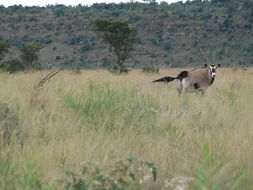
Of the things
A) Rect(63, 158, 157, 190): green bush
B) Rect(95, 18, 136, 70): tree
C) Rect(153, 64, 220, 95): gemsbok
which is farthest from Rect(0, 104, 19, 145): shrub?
Rect(95, 18, 136, 70): tree

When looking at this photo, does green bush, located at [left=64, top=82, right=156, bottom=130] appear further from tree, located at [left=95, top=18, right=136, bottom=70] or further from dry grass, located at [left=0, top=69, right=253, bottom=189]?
tree, located at [left=95, top=18, right=136, bottom=70]

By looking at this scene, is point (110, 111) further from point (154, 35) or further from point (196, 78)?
point (154, 35)

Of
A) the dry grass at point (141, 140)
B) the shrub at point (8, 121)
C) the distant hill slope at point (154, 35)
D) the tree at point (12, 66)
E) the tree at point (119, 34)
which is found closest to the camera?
the dry grass at point (141, 140)

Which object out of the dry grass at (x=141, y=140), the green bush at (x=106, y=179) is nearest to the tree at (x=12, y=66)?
the dry grass at (x=141, y=140)

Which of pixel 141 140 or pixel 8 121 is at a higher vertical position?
pixel 8 121

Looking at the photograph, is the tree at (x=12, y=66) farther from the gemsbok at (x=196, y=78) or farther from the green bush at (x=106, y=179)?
the green bush at (x=106, y=179)

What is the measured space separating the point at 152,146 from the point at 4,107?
153 cm

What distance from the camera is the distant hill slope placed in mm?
48125

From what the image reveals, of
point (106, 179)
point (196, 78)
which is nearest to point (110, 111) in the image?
point (106, 179)

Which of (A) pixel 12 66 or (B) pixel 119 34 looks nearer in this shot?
(A) pixel 12 66

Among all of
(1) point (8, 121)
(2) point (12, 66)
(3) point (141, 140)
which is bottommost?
(2) point (12, 66)

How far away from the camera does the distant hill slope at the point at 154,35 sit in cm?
4812

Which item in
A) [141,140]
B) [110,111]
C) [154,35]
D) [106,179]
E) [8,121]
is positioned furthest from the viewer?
[154,35]

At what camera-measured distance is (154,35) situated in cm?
5462
